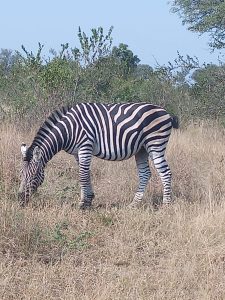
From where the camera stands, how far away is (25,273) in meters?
4.80

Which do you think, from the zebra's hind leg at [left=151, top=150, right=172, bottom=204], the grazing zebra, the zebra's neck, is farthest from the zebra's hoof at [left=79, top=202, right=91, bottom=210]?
the zebra's hind leg at [left=151, top=150, right=172, bottom=204]

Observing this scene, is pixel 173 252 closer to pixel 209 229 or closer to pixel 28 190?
pixel 209 229

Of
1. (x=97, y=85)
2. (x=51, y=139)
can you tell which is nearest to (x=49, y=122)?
(x=51, y=139)

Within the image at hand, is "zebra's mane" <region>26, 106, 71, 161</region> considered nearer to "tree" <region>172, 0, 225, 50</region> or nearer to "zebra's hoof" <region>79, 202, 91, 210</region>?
"zebra's hoof" <region>79, 202, 91, 210</region>

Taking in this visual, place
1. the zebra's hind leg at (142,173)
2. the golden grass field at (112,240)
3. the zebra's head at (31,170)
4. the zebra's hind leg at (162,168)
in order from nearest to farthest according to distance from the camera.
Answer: the golden grass field at (112,240)
the zebra's head at (31,170)
the zebra's hind leg at (142,173)
the zebra's hind leg at (162,168)

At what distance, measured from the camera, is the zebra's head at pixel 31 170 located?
6.88 m

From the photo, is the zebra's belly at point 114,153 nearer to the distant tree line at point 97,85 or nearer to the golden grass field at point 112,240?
the golden grass field at point 112,240

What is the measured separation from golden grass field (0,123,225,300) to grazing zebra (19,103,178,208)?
0.32 m

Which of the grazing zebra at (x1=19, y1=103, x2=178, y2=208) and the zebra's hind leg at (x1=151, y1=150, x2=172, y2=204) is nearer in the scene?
the grazing zebra at (x1=19, y1=103, x2=178, y2=208)


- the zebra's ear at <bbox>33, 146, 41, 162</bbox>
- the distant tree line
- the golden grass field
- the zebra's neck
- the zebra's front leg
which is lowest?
the golden grass field

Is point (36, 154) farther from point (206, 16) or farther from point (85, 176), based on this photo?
point (206, 16)

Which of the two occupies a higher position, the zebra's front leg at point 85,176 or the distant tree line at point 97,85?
the distant tree line at point 97,85

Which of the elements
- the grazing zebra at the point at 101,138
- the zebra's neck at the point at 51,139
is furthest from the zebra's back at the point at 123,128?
the zebra's neck at the point at 51,139

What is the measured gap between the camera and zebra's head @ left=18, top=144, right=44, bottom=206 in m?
6.88
